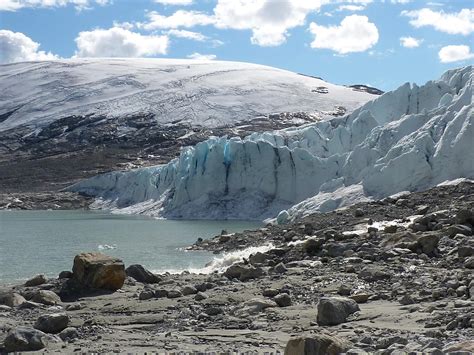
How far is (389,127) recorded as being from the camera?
34688mm

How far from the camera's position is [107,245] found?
25.3 metres

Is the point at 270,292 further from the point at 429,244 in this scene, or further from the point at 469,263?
the point at 429,244

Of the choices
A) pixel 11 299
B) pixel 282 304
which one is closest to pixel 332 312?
pixel 282 304

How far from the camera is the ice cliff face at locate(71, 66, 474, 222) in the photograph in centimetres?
2998

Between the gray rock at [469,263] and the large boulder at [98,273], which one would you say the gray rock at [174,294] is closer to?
the large boulder at [98,273]

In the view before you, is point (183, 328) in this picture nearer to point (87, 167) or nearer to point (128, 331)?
point (128, 331)

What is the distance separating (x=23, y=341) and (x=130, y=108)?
110 metres

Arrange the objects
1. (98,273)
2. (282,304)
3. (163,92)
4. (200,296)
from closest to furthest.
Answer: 1. (282,304)
2. (200,296)
3. (98,273)
4. (163,92)

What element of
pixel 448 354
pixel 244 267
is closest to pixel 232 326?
pixel 448 354

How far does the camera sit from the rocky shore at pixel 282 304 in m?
6.71

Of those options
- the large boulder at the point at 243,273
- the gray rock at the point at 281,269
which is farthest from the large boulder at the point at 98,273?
the gray rock at the point at 281,269

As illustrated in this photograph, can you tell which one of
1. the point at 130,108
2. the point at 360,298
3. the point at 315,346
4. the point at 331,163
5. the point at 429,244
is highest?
the point at 130,108

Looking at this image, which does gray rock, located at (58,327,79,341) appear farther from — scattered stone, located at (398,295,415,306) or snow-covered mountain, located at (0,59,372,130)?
snow-covered mountain, located at (0,59,372,130)

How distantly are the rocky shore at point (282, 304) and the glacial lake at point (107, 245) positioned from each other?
5.12m
